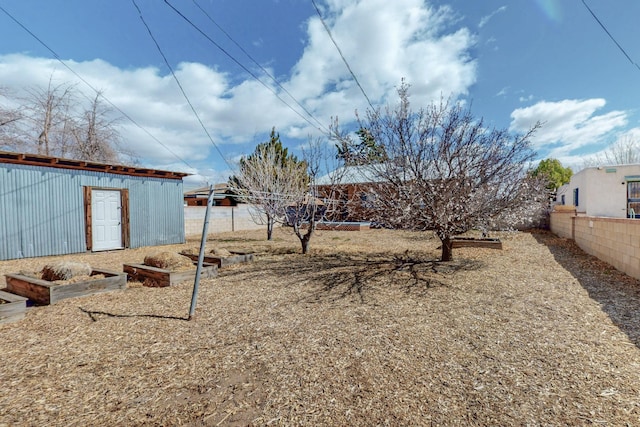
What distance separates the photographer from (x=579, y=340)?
278 centimetres

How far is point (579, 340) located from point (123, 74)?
45.5ft

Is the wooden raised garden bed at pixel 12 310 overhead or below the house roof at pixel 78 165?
below

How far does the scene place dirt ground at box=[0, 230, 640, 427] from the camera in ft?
6.17

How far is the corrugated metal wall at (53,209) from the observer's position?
759 cm

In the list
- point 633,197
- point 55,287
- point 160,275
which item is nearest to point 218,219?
point 160,275

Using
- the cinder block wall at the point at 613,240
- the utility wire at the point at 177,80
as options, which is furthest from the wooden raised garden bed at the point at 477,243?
the utility wire at the point at 177,80

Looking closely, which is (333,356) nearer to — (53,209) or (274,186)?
(274,186)

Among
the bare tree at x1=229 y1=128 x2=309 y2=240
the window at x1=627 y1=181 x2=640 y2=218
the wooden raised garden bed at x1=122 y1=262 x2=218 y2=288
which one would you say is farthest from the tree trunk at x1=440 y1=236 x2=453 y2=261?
the window at x1=627 y1=181 x2=640 y2=218

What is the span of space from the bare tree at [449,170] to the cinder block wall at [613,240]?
65.9 inches

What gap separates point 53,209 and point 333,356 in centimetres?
980

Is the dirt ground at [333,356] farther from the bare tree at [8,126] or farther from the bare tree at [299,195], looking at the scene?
the bare tree at [8,126]

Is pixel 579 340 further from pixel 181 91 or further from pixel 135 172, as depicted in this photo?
pixel 135 172

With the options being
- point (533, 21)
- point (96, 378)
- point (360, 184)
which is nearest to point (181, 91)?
point (360, 184)

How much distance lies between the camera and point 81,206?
8.82 metres
